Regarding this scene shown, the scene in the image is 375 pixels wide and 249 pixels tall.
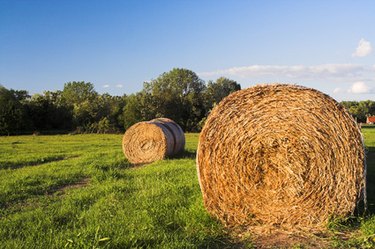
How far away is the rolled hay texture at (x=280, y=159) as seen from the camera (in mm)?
5891

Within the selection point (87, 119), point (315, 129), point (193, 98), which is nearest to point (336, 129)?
point (315, 129)

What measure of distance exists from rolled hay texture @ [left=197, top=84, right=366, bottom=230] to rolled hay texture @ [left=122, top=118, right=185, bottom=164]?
861cm

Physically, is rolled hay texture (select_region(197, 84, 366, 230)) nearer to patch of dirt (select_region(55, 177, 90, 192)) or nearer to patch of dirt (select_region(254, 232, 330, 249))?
patch of dirt (select_region(254, 232, 330, 249))

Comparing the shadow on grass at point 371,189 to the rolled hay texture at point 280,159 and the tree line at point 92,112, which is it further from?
the tree line at point 92,112

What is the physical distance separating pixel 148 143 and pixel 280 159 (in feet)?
30.8

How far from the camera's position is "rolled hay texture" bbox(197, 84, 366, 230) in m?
5.89

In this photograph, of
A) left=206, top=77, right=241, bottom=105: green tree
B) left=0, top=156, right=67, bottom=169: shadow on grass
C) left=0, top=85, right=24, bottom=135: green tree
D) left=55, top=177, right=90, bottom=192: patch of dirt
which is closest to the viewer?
left=55, top=177, right=90, bottom=192: patch of dirt

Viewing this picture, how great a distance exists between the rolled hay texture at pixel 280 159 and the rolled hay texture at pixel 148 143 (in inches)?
339

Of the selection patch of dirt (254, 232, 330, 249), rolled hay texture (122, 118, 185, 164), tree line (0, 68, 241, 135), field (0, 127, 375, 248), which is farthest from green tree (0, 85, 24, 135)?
patch of dirt (254, 232, 330, 249)

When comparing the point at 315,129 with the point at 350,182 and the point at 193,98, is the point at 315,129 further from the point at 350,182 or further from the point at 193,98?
the point at 193,98

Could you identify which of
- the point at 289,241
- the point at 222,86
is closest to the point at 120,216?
the point at 289,241

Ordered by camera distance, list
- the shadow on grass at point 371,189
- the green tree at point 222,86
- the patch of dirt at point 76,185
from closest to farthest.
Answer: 1. the shadow on grass at point 371,189
2. the patch of dirt at point 76,185
3. the green tree at point 222,86

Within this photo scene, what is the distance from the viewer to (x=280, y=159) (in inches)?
248

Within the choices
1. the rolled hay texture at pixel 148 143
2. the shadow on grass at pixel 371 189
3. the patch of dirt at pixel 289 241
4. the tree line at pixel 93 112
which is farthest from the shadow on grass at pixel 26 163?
→ the tree line at pixel 93 112
